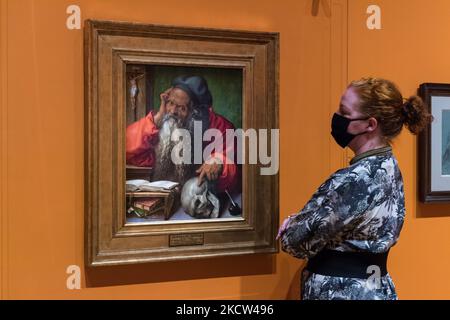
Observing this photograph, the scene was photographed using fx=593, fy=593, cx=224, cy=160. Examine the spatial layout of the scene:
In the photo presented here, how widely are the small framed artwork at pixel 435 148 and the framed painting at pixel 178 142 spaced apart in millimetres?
668

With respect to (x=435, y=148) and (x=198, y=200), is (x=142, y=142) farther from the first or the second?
(x=435, y=148)

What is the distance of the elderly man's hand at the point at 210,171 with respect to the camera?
7.02 feet

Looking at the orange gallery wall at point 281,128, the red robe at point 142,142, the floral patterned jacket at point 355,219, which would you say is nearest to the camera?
the floral patterned jacket at point 355,219

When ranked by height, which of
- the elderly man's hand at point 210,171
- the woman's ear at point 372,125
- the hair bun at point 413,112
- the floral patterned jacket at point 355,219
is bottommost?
the floral patterned jacket at point 355,219

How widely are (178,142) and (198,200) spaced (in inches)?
8.7

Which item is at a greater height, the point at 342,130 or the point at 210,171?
the point at 342,130

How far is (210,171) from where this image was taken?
2.15m

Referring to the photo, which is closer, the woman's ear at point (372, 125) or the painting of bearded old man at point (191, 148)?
the woman's ear at point (372, 125)

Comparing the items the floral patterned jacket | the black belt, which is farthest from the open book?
the black belt

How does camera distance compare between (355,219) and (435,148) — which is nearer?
(355,219)

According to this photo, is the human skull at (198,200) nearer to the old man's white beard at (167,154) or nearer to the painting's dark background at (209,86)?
the old man's white beard at (167,154)

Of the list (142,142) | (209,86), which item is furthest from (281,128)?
(142,142)

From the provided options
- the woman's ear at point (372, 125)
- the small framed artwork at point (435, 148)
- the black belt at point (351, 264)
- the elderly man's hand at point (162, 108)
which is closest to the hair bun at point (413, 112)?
the woman's ear at point (372, 125)
